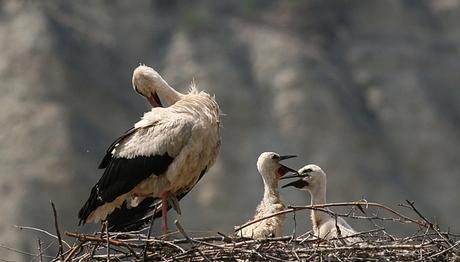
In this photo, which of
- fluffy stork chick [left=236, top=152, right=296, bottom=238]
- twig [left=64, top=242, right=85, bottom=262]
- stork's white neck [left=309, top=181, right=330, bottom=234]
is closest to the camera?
twig [left=64, top=242, right=85, bottom=262]

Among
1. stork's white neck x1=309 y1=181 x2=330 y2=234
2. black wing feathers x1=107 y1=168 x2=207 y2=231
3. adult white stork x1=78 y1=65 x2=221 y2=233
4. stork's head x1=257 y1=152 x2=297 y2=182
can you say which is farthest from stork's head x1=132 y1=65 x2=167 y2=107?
stork's white neck x1=309 y1=181 x2=330 y2=234

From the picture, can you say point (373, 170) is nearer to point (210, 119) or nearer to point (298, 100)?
point (298, 100)

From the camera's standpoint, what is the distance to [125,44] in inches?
1182

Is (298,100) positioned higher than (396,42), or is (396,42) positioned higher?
(396,42)

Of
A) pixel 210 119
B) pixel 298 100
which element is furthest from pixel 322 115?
pixel 210 119

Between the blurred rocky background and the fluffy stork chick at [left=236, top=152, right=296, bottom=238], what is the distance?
35.4ft

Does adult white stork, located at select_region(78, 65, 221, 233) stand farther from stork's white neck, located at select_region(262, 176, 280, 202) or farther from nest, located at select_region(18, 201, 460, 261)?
nest, located at select_region(18, 201, 460, 261)

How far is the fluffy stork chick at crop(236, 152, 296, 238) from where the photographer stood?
469 inches

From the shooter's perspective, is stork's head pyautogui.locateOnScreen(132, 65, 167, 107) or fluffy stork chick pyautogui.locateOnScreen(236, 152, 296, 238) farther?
stork's head pyautogui.locateOnScreen(132, 65, 167, 107)

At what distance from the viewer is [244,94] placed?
2817 centimetres

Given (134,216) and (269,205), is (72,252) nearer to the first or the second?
(134,216)

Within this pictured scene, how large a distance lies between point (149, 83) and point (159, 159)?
3.02ft

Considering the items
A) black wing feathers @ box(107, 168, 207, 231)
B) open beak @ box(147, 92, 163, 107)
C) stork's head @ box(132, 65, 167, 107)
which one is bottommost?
black wing feathers @ box(107, 168, 207, 231)

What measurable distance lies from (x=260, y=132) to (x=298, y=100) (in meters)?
0.98
